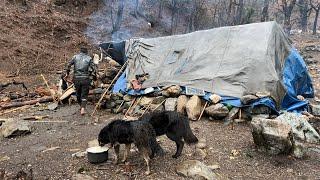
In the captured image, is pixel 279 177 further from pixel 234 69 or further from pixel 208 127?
pixel 234 69

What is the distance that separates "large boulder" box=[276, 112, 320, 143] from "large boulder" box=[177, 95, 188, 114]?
2.17 m

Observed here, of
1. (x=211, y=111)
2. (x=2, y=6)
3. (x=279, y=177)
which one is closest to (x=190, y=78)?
(x=211, y=111)

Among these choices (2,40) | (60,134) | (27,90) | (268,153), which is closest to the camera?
(268,153)

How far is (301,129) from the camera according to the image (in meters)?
7.12

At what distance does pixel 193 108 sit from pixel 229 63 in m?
1.57

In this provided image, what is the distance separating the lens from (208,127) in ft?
25.3

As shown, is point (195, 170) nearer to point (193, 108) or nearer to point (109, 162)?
point (109, 162)

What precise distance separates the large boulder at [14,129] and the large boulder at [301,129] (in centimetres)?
494

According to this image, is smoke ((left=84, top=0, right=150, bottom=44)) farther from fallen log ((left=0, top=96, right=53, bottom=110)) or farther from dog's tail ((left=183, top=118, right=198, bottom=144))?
dog's tail ((left=183, top=118, right=198, bottom=144))

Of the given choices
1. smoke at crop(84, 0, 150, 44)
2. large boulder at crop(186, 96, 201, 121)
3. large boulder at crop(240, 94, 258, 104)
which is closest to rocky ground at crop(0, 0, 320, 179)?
large boulder at crop(186, 96, 201, 121)

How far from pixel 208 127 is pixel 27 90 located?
6.56m

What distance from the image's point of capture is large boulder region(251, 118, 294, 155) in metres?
5.99

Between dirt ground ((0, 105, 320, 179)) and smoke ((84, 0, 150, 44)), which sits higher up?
smoke ((84, 0, 150, 44))

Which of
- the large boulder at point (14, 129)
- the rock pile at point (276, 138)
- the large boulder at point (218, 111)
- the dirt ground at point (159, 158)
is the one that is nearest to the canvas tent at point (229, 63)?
the large boulder at point (218, 111)
